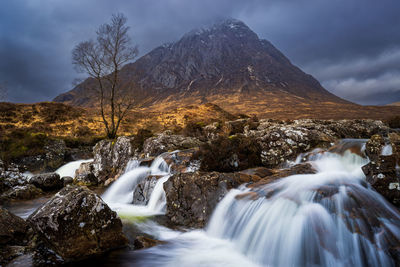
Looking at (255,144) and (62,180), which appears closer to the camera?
(255,144)

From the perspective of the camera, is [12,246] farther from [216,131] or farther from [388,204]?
[216,131]

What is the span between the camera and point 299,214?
510 centimetres

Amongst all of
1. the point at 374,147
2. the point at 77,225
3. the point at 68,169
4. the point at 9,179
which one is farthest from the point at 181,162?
the point at 68,169

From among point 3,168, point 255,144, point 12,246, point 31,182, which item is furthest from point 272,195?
point 3,168

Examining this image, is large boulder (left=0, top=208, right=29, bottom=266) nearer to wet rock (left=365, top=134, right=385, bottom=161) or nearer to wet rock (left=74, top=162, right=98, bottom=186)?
wet rock (left=74, top=162, right=98, bottom=186)

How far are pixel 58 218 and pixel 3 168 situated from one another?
13.0 meters

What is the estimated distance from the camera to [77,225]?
188 inches

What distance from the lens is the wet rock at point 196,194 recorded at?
6.90 m

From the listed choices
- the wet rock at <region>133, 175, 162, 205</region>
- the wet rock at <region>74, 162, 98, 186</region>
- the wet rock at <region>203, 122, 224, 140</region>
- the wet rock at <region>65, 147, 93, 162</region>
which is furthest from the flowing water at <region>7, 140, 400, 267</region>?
the wet rock at <region>65, 147, 93, 162</region>

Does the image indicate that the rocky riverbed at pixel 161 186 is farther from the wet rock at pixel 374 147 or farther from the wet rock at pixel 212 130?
the wet rock at pixel 212 130

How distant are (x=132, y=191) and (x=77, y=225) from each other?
21.9ft

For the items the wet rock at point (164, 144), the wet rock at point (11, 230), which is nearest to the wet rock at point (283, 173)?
the wet rock at point (11, 230)

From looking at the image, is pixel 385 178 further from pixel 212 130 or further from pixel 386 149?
pixel 212 130

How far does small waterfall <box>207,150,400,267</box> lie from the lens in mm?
4148
